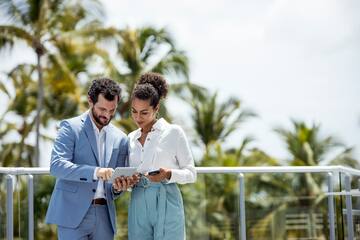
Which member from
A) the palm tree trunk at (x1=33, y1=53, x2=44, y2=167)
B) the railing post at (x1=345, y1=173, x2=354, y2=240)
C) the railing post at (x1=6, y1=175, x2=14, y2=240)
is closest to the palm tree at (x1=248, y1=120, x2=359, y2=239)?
the railing post at (x1=345, y1=173, x2=354, y2=240)

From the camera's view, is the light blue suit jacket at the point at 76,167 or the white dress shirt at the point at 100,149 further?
the white dress shirt at the point at 100,149

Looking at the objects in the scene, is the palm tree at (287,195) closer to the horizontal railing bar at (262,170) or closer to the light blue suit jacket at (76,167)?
the horizontal railing bar at (262,170)

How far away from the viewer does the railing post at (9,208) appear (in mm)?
5371

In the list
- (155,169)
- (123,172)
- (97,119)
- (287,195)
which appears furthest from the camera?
(287,195)

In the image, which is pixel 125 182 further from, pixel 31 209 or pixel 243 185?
pixel 243 185

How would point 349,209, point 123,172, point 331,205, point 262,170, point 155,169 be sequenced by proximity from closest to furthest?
point 123,172 → point 155,169 → point 262,170 → point 349,209 → point 331,205

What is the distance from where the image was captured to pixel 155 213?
14.7 ft

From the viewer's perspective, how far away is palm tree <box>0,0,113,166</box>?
26203mm

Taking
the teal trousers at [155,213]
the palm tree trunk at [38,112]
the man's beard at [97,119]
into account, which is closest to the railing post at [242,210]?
the teal trousers at [155,213]

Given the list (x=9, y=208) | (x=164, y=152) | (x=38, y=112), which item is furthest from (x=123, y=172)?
(x=38, y=112)

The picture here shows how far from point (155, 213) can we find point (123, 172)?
0.32 metres

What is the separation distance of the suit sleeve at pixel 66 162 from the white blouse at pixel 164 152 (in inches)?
11.7

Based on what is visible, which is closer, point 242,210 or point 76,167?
point 76,167

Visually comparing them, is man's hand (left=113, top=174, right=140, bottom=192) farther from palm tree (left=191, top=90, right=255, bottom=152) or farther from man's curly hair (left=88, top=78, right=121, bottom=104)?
palm tree (left=191, top=90, right=255, bottom=152)
